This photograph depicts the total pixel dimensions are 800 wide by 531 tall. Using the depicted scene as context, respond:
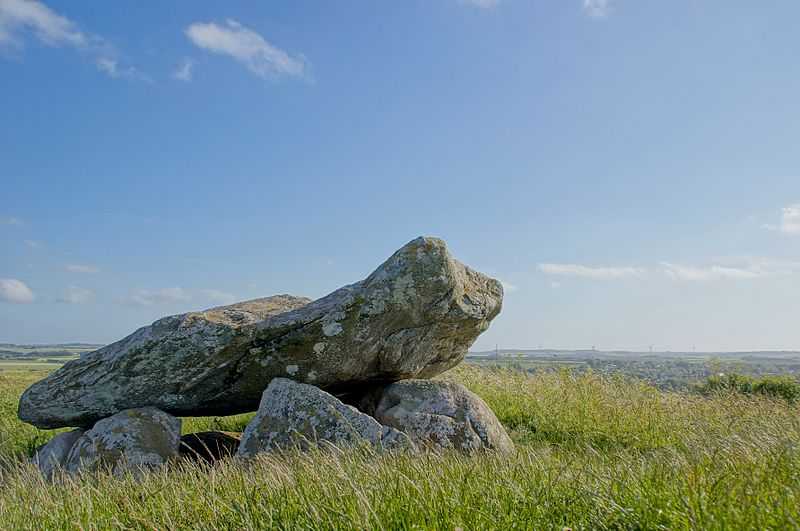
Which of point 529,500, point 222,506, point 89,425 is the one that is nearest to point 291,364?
point 89,425

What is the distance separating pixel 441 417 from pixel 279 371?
95.9 inches

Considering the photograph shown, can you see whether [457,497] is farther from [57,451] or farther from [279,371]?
[57,451]

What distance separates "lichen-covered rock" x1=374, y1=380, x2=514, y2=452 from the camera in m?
8.20

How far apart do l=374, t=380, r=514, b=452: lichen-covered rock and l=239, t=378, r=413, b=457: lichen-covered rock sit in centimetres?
60

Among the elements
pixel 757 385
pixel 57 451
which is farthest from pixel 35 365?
pixel 757 385

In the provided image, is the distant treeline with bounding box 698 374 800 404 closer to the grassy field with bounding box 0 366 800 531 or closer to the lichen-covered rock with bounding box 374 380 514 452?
the lichen-covered rock with bounding box 374 380 514 452

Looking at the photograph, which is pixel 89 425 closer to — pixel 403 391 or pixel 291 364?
pixel 291 364

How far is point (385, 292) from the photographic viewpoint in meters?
8.72

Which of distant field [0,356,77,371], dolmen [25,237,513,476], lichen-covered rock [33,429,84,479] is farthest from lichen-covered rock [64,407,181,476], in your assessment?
distant field [0,356,77,371]

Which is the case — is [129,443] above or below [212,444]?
above

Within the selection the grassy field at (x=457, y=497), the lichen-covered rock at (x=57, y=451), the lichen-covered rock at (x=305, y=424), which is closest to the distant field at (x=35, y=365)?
the lichen-covered rock at (x=57, y=451)

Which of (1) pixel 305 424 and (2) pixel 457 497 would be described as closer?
(2) pixel 457 497

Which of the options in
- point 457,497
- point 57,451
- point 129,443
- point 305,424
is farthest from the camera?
point 57,451

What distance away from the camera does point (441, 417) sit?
8391mm
